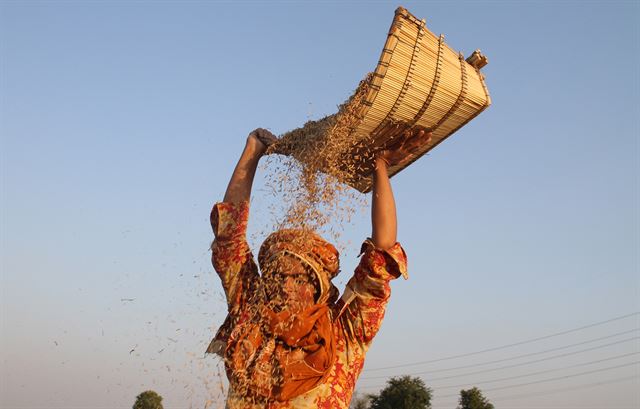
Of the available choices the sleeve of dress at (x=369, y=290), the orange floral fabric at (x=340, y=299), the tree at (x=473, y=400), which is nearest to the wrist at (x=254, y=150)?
the orange floral fabric at (x=340, y=299)

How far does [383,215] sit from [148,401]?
25.1 meters

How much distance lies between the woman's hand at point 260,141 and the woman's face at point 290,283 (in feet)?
2.25

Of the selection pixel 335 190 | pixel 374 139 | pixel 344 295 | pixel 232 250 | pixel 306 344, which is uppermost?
pixel 374 139

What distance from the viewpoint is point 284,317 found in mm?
3277

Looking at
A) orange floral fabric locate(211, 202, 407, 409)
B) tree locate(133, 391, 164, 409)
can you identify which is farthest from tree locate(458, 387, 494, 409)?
orange floral fabric locate(211, 202, 407, 409)

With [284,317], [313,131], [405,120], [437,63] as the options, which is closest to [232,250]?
Answer: [284,317]

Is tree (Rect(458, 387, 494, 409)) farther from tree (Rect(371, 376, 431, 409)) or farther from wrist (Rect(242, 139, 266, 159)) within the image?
wrist (Rect(242, 139, 266, 159))

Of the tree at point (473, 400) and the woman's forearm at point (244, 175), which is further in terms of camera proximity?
the tree at point (473, 400)

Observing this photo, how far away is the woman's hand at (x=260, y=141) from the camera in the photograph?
3.75 metres

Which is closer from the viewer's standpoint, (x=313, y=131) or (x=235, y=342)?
(x=235, y=342)

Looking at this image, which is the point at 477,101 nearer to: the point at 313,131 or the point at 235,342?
the point at 313,131

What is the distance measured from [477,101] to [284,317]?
4.80ft

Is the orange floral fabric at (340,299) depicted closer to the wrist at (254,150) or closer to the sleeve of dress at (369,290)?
the sleeve of dress at (369,290)

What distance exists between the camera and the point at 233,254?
3.53 m
